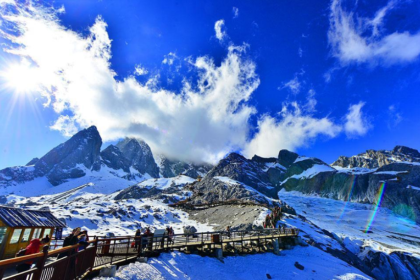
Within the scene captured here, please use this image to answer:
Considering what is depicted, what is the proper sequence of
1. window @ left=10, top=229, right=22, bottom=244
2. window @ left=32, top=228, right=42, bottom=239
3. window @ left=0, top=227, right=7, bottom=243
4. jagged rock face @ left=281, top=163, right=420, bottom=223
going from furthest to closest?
jagged rock face @ left=281, top=163, right=420, bottom=223, window @ left=32, top=228, right=42, bottom=239, window @ left=10, top=229, right=22, bottom=244, window @ left=0, top=227, right=7, bottom=243

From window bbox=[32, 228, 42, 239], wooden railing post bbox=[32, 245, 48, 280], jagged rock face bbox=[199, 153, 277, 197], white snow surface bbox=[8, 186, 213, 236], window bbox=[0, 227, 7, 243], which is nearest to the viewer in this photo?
wooden railing post bbox=[32, 245, 48, 280]

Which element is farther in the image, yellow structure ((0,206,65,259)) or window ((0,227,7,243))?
yellow structure ((0,206,65,259))

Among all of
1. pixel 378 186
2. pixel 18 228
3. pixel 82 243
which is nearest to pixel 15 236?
pixel 18 228

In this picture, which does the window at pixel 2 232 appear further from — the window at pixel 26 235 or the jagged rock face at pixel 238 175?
the jagged rock face at pixel 238 175

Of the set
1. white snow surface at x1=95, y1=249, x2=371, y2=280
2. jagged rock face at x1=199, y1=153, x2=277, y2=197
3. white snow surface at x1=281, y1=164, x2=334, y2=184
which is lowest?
white snow surface at x1=95, y1=249, x2=371, y2=280

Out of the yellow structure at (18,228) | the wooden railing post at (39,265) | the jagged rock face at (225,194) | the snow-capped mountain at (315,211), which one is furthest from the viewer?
the jagged rock face at (225,194)

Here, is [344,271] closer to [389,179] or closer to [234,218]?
[234,218]

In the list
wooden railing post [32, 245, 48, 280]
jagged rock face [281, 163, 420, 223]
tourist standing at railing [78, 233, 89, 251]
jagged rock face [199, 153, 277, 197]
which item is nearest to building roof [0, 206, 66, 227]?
tourist standing at railing [78, 233, 89, 251]

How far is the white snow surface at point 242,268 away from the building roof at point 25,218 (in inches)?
290

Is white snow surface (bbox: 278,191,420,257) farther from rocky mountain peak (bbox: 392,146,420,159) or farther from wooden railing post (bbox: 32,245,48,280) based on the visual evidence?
rocky mountain peak (bbox: 392,146,420,159)

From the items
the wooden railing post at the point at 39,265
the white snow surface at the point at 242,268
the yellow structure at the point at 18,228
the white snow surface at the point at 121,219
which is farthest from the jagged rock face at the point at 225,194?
the wooden railing post at the point at 39,265

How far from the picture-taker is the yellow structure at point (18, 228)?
12248 mm

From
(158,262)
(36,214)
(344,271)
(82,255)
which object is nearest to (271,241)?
(344,271)

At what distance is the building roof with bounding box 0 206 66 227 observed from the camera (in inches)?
502
